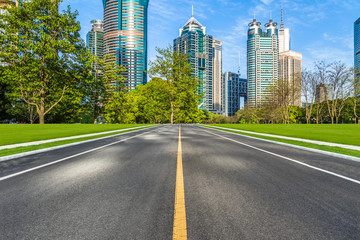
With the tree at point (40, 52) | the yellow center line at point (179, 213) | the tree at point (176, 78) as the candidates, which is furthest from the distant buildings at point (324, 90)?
the yellow center line at point (179, 213)

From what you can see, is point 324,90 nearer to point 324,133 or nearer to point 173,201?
point 324,133

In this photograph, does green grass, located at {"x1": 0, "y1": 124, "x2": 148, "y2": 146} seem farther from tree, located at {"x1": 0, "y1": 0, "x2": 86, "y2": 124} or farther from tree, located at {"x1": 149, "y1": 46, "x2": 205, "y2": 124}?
tree, located at {"x1": 149, "y1": 46, "x2": 205, "y2": 124}

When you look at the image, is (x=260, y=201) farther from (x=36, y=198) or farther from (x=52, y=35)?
(x=52, y=35)

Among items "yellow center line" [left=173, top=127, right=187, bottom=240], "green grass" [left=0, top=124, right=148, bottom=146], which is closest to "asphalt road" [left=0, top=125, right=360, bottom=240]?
"yellow center line" [left=173, top=127, right=187, bottom=240]

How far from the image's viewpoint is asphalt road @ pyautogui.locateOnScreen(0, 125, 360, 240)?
2514 mm

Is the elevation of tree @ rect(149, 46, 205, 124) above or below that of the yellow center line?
above

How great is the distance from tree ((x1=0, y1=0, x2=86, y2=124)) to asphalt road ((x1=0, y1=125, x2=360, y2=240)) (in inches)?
1389

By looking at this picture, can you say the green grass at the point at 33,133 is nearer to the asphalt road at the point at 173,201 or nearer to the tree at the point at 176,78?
the asphalt road at the point at 173,201

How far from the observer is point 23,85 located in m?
35.4

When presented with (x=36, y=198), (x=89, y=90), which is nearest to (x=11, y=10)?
(x=89, y=90)

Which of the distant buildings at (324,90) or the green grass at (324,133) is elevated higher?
the distant buildings at (324,90)

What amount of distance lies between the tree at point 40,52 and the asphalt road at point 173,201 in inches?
1389

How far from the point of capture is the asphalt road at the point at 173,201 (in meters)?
2.51

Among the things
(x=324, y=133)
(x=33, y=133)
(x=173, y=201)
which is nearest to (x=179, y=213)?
(x=173, y=201)
